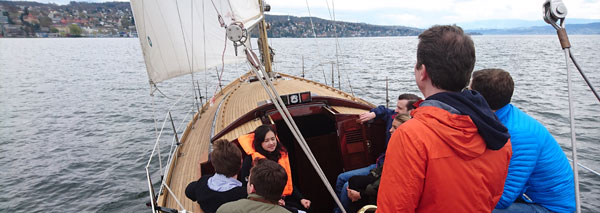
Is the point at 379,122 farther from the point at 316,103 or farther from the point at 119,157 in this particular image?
the point at 119,157

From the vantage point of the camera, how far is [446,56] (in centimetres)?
118

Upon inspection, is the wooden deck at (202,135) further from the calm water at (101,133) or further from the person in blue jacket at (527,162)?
the person in blue jacket at (527,162)

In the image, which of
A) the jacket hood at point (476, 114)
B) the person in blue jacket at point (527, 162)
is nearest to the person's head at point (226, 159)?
the jacket hood at point (476, 114)

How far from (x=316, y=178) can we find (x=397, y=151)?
3.65 m

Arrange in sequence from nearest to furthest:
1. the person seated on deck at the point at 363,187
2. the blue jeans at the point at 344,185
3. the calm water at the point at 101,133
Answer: the person seated on deck at the point at 363,187
the blue jeans at the point at 344,185
the calm water at the point at 101,133

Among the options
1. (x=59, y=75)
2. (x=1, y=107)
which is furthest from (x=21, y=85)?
(x=1, y=107)

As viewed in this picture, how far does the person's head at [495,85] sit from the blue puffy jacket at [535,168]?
0.31ft

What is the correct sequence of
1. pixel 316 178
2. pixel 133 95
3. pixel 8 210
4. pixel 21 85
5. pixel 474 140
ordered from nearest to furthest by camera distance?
pixel 474 140, pixel 316 178, pixel 8 210, pixel 133 95, pixel 21 85

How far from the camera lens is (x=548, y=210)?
2.20 metres

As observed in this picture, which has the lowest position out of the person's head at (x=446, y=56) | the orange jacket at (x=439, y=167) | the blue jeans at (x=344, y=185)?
the blue jeans at (x=344, y=185)

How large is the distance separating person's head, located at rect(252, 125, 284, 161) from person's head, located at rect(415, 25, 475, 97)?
212 centimetres

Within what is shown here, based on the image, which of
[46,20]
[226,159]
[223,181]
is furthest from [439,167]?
[46,20]

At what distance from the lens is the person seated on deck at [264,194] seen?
1916 mm

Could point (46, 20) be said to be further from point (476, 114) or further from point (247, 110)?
point (476, 114)
